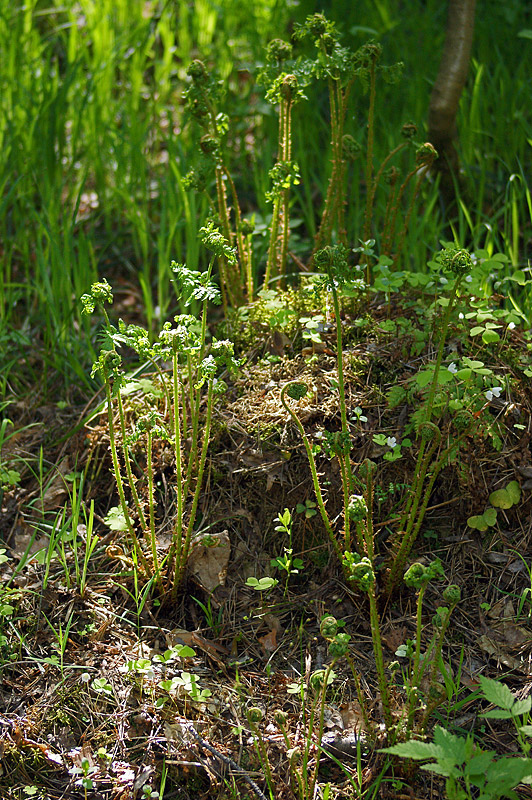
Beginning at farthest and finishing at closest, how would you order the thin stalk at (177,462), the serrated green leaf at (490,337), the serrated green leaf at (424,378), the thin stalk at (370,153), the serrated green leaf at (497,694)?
1. the thin stalk at (370,153)
2. the serrated green leaf at (490,337)
3. the serrated green leaf at (424,378)
4. the thin stalk at (177,462)
5. the serrated green leaf at (497,694)

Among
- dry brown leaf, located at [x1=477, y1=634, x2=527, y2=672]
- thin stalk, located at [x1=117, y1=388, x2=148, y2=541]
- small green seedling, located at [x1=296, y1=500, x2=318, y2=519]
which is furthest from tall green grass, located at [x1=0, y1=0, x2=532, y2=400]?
dry brown leaf, located at [x1=477, y1=634, x2=527, y2=672]

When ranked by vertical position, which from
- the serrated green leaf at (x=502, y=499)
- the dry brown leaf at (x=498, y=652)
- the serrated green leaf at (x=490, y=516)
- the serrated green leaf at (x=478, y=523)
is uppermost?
the serrated green leaf at (x=502, y=499)

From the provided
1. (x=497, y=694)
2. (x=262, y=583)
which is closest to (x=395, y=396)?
(x=262, y=583)

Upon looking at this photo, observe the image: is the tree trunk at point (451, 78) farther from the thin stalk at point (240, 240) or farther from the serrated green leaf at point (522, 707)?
the serrated green leaf at point (522, 707)

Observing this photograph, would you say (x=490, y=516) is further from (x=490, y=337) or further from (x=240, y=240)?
(x=240, y=240)

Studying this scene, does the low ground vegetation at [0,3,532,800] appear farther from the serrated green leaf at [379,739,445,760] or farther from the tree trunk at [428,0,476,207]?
the tree trunk at [428,0,476,207]

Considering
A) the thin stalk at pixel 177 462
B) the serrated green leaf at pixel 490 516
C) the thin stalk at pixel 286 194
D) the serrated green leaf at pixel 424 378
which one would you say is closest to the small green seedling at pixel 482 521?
the serrated green leaf at pixel 490 516

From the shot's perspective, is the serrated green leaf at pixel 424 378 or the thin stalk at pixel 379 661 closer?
the thin stalk at pixel 379 661

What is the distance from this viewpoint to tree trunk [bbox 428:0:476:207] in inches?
117

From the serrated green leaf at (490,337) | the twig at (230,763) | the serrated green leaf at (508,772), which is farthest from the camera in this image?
the serrated green leaf at (490,337)

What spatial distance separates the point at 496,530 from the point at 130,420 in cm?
123

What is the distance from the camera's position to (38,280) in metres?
3.13

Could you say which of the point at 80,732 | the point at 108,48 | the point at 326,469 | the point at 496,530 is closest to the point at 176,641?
the point at 80,732

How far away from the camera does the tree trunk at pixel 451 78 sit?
9.75 ft
